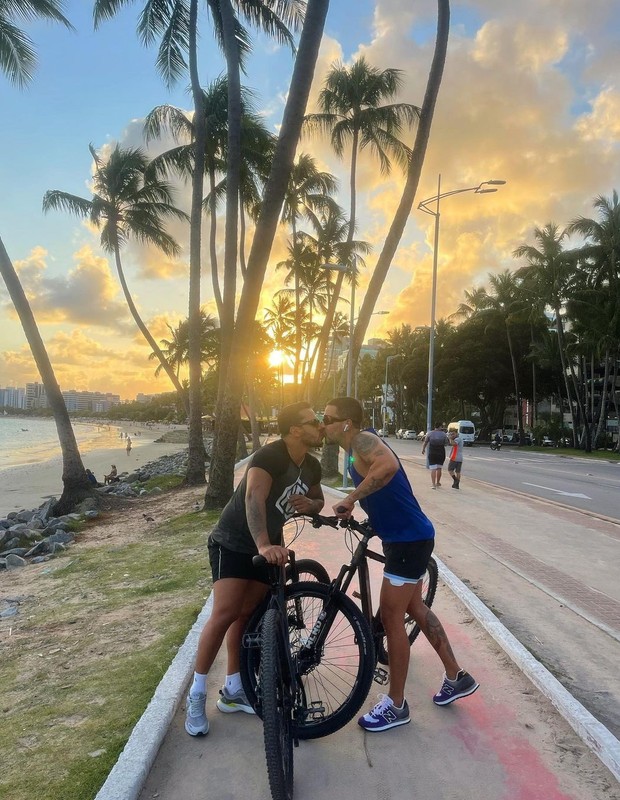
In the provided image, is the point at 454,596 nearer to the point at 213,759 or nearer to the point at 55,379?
the point at 213,759

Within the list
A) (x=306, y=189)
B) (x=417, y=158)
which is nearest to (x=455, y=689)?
(x=417, y=158)

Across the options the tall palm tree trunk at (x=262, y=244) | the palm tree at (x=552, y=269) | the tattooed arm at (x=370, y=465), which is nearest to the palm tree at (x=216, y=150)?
the tall palm tree trunk at (x=262, y=244)

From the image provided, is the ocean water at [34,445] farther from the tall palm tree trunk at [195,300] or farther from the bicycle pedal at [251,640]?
the bicycle pedal at [251,640]

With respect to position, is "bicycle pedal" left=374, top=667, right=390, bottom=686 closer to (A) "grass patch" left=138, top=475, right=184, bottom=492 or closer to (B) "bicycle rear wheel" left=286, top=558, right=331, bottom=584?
(B) "bicycle rear wheel" left=286, top=558, right=331, bottom=584

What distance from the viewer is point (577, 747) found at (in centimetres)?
308

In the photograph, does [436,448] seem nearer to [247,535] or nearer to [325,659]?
[325,659]

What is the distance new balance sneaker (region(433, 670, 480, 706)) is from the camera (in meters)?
3.52

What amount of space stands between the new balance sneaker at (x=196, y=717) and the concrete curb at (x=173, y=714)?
14 centimetres

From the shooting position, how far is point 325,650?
3.32 m

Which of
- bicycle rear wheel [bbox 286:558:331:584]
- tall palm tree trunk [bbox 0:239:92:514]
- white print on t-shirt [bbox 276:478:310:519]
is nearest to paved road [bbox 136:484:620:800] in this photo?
bicycle rear wheel [bbox 286:558:331:584]

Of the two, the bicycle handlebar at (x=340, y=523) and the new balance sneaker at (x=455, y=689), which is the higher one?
the bicycle handlebar at (x=340, y=523)

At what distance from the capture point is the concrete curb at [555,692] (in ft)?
9.78

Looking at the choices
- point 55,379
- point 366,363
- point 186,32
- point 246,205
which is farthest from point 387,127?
point 366,363

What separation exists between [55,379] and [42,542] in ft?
19.2
